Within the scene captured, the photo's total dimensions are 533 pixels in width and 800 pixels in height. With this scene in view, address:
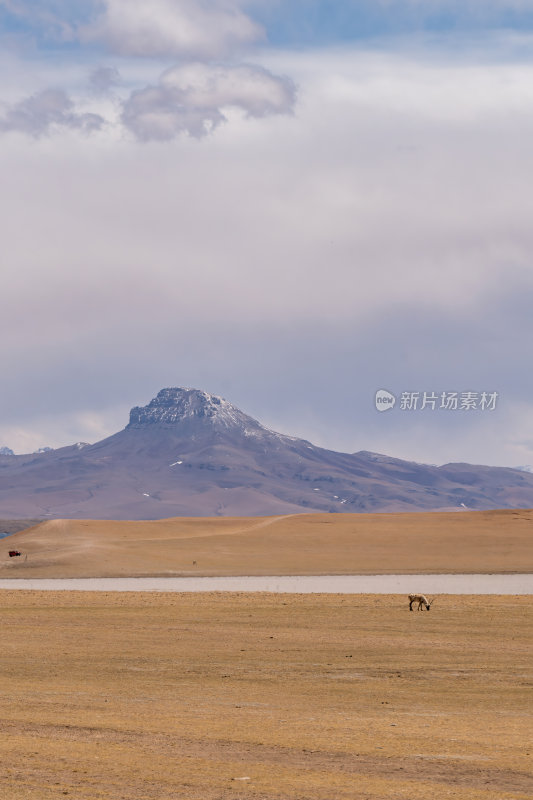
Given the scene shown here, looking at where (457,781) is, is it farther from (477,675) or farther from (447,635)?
(447,635)

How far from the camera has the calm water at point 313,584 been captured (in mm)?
55062

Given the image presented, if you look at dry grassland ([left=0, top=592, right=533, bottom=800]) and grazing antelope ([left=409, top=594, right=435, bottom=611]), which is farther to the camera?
grazing antelope ([left=409, top=594, right=435, bottom=611])

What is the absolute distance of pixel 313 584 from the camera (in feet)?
199

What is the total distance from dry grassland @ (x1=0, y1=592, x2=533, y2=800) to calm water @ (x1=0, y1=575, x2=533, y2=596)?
1299cm

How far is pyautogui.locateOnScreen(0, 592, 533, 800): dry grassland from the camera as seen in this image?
13.7 m

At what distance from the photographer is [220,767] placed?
14531 mm

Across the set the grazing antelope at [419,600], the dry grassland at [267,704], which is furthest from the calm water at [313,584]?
the dry grassland at [267,704]

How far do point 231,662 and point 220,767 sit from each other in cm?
1358

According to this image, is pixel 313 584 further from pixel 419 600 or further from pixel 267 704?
pixel 267 704

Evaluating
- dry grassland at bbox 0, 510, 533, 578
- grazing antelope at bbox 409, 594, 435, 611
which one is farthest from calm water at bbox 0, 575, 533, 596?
grazing antelope at bbox 409, 594, 435, 611

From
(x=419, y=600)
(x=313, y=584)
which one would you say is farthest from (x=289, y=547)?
(x=419, y=600)

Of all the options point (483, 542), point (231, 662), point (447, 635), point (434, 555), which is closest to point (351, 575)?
point (434, 555)

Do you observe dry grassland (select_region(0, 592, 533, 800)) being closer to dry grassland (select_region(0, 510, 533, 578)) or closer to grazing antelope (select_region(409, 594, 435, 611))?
grazing antelope (select_region(409, 594, 435, 611))

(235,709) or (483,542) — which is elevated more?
(483,542)
